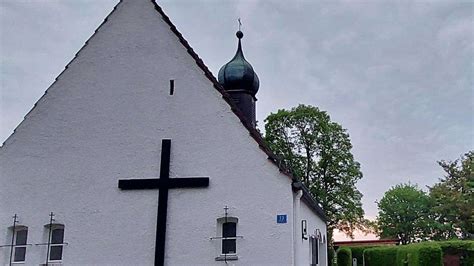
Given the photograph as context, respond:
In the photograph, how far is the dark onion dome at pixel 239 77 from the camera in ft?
59.8

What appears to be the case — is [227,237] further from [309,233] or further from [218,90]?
[309,233]

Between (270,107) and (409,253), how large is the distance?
16381 millimetres

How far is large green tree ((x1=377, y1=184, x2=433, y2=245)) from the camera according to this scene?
5822 centimetres

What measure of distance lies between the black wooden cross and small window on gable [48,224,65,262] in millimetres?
1659

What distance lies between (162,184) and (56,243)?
264 cm

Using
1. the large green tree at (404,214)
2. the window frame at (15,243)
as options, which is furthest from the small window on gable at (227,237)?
the large green tree at (404,214)

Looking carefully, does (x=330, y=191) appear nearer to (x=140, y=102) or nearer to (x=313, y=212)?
(x=313, y=212)

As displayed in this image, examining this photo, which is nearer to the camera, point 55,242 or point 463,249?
point 55,242

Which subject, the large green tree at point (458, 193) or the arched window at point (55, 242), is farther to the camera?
the large green tree at point (458, 193)

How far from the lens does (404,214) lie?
199ft

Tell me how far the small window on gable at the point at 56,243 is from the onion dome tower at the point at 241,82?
28.3 ft

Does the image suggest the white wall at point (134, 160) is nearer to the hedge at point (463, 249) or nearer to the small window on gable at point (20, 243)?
the small window on gable at point (20, 243)

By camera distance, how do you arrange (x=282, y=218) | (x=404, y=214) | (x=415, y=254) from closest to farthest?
(x=282, y=218) → (x=415, y=254) → (x=404, y=214)

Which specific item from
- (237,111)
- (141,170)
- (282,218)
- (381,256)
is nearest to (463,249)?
(381,256)
